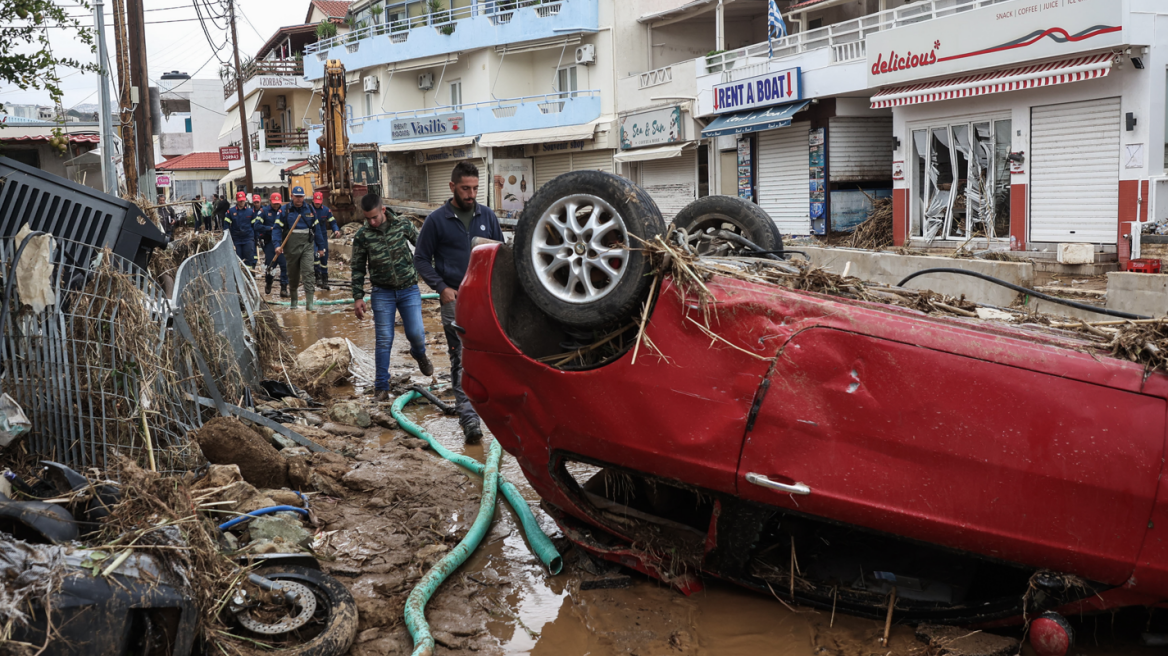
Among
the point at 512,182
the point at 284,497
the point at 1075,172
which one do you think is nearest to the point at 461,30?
the point at 512,182

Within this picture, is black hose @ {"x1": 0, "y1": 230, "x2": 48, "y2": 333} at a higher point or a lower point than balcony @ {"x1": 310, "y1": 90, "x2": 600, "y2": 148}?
lower

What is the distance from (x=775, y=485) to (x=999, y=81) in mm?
15075

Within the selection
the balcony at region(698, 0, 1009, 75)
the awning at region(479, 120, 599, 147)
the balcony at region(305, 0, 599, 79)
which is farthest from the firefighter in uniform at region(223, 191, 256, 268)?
the balcony at region(305, 0, 599, 79)

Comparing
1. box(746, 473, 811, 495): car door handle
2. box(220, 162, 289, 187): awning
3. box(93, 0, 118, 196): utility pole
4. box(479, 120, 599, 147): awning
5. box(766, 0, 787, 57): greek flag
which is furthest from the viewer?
box(220, 162, 289, 187): awning

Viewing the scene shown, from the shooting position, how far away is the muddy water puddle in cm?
339

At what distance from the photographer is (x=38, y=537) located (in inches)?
124

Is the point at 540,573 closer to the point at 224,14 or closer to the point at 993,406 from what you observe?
the point at 993,406

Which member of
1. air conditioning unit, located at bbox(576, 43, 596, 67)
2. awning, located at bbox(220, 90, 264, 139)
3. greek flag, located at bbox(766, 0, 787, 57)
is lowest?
greek flag, located at bbox(766, 0, 787, 57)

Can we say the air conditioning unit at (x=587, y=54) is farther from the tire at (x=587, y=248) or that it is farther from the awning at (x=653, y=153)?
the tire at (x=587, y=248)

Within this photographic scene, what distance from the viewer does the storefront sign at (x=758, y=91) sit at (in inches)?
861

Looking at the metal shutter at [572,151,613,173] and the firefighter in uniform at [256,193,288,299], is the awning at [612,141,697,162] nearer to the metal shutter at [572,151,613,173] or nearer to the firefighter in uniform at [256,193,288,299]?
the metal shutter at [572,151,613,173]

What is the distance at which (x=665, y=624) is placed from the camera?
3621mm

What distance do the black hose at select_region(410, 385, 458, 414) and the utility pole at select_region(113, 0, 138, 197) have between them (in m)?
10.5

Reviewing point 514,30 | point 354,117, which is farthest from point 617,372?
point 354,117
